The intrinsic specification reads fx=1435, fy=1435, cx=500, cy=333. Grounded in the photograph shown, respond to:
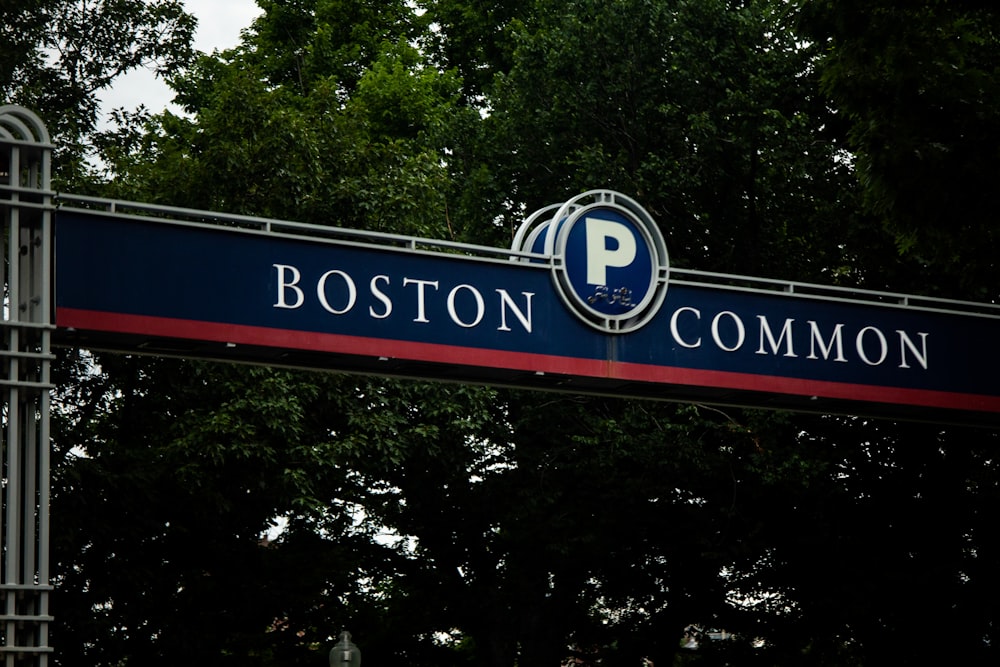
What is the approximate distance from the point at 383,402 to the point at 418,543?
714cm

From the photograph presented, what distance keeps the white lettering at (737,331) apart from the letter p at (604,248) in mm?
802

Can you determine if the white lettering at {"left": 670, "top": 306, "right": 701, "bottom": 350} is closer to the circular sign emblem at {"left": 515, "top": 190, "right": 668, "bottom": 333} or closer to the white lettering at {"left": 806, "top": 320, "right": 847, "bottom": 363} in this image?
the circular sign emblem at {"left": 515, "top": 190, "right": 668, "bottom": 333}

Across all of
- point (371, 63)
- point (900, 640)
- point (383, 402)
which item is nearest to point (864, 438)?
point (900, 640)

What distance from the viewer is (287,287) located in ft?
29.3

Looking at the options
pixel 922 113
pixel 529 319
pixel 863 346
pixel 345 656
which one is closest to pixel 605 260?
pixel 529 319

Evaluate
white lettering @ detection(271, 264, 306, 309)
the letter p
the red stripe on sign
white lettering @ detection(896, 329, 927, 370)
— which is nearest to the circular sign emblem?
the letter p

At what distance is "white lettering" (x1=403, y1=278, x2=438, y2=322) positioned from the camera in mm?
9234

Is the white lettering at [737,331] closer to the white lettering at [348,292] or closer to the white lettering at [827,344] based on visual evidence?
the white lettering at [827,344]

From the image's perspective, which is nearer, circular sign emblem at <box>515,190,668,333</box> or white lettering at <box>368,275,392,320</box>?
white lettering at <box>368,275,392,320</box>

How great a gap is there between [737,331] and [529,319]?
5.31 feet

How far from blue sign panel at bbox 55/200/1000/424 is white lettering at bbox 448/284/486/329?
0.5 inches

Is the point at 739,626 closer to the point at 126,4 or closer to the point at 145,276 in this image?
the point at 126,4

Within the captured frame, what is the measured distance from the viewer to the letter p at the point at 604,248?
9703 mm

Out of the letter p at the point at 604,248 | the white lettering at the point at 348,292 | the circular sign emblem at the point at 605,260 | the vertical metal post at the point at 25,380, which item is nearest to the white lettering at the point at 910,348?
the circular sign emblem at the point at 605,260
